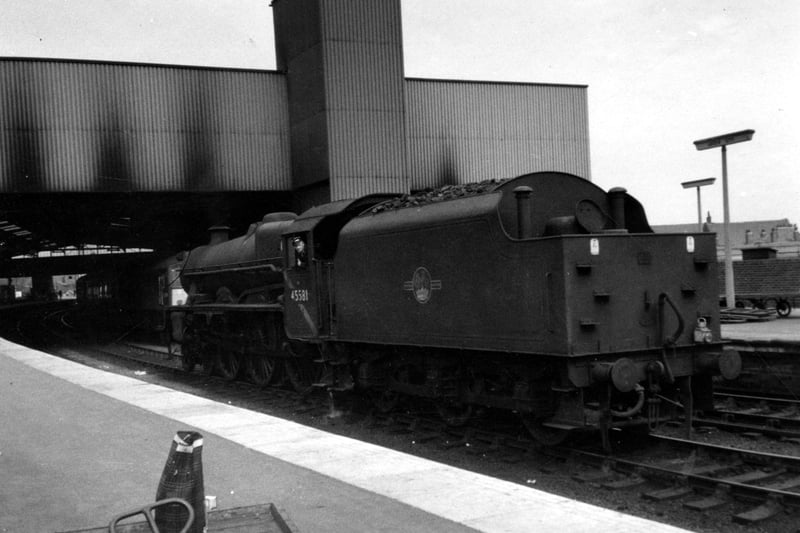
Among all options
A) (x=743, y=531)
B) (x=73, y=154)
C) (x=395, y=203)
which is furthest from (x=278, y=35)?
(x=743, y=531)

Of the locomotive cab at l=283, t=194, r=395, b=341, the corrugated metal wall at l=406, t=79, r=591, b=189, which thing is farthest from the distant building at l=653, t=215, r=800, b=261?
the locomotive cab at l=283, t=194, r=395, b=341

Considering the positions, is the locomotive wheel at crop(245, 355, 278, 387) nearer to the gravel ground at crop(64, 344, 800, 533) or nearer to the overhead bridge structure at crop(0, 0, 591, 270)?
the gravel ground at crop(64, 344, 800, 533)

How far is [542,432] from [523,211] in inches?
92.7

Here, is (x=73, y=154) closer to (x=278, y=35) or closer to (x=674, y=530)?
(x=278, y=35)

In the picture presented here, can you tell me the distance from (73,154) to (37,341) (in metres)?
13.5

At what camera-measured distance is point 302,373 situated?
13.1m

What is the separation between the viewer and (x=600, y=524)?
421 centimetres

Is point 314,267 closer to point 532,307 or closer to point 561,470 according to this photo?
point 532,307

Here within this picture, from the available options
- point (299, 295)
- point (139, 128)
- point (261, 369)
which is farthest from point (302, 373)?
point (139, 128)

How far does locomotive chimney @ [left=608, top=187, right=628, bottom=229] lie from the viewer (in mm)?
8688

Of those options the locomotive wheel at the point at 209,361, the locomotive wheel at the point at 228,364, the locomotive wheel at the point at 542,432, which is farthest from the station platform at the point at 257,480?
the locomotive wheel at the point at 209,361

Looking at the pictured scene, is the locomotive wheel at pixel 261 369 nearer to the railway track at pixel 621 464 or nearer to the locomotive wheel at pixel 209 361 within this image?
the locomotive wheel at pixel 209 361

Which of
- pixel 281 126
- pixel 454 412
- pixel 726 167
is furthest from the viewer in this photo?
pixel 281 126

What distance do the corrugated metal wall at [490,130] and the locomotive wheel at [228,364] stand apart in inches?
360
